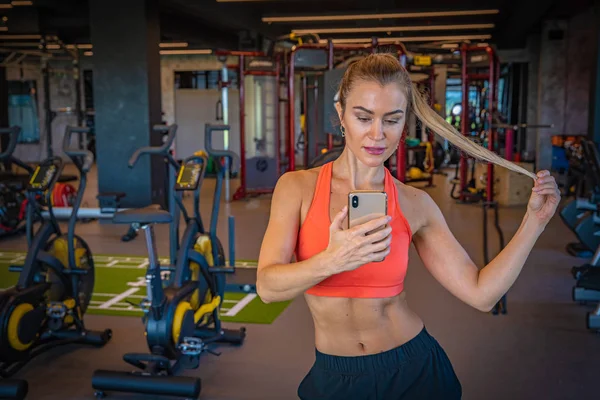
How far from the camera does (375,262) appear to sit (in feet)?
4.62

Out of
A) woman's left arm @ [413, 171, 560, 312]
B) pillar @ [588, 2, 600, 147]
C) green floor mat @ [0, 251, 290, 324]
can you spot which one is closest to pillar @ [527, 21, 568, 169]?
pillar @ [588, 2, 600, 147]

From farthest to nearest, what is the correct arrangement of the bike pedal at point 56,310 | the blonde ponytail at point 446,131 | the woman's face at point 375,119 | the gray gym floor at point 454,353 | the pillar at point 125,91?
the pillar at point 125,91 → the bike pedal at point 56,310 → the gray gym floor at point 454,353 → the blonde ponytail at point 446,131 → the woman's face at point 375,119

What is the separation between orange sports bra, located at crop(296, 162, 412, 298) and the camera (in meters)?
1.49

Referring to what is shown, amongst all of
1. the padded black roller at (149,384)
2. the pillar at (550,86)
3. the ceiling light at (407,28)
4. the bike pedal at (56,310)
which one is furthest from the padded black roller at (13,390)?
the pillar at (550,86)

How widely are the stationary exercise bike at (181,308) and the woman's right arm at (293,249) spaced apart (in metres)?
1.73

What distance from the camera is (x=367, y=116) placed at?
57.5 inches

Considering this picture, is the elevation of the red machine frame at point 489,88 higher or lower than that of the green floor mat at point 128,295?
higher

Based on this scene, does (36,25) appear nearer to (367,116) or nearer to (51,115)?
(51,115)

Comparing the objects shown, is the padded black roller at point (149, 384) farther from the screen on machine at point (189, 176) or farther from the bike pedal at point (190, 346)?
the screen on machine at point (189, 176)

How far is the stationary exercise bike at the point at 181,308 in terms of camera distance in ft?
9.95

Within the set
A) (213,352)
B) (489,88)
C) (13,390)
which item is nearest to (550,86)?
(489,88)

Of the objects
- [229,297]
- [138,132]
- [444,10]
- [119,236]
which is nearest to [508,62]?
[444,10]

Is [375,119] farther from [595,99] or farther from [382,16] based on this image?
[382,16]

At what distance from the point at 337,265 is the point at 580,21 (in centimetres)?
1336
